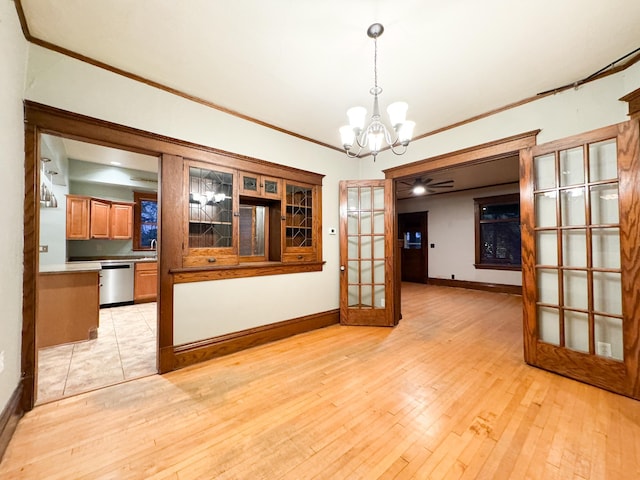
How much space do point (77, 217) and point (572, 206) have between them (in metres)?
7.55

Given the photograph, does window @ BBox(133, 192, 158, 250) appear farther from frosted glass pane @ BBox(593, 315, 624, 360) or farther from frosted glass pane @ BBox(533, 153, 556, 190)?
frosted glass pane @ BBox(593, 315, 624, 360)

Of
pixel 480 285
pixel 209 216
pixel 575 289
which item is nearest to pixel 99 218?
pixel 209 216

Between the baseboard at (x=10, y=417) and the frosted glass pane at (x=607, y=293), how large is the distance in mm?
4398

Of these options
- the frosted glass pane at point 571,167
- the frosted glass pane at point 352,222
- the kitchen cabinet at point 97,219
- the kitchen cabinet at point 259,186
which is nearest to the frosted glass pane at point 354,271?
the frosted glass pane at point 352,222

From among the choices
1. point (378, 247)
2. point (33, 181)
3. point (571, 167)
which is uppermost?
point (571, 167)

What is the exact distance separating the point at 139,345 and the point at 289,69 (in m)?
3.58

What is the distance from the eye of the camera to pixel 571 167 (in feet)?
8.15

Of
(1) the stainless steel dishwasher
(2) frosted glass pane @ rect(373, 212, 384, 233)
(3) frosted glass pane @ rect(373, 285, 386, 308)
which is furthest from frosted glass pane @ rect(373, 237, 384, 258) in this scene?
(1) the stainless steel dishwasher

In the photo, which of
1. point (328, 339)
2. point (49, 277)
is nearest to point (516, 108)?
point (328, 339)

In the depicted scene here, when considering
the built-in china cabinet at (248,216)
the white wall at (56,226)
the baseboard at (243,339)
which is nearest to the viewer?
the baseboard at (243,339)

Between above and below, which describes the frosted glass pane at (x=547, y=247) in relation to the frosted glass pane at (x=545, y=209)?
below

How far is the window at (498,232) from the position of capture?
6384 mm

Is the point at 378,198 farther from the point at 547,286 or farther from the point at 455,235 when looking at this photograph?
the point at 455,235

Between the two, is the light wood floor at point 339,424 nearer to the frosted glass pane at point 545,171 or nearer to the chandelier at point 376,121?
the frosted glass pane at point 545,171
